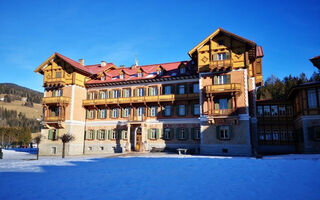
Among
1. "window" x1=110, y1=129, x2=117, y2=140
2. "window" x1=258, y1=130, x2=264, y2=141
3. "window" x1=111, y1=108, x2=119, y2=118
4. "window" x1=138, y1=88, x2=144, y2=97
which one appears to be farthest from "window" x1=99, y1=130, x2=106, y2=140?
"window" x1=258, y1=130, x2=264, y2=141

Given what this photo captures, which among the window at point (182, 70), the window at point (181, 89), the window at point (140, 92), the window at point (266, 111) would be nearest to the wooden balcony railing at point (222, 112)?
the window at point (181, 89)

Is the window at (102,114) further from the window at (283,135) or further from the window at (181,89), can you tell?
the window at (283,135)

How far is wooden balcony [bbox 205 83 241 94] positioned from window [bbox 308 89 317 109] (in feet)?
24.9

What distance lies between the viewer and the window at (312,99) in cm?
2612

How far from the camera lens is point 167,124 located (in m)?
33.8

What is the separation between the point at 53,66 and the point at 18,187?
30196 millimetres

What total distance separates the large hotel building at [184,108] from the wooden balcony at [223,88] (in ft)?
0.38

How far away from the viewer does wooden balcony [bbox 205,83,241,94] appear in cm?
2838

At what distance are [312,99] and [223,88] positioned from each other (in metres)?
9.69

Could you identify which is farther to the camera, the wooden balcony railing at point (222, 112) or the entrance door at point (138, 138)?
the entrance door at point (138, 138)

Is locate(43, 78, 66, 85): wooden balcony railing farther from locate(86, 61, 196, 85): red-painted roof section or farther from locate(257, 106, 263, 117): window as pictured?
locate(257, 106, 263, 117): window

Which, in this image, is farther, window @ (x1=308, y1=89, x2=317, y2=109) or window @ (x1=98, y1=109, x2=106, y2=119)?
window @ (x1=98, y1=109, x2=106, y2=119)

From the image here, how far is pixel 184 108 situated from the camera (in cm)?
3344

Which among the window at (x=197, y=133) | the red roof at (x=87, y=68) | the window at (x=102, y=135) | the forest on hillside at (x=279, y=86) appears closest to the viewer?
the window at (x=197, y=133)
